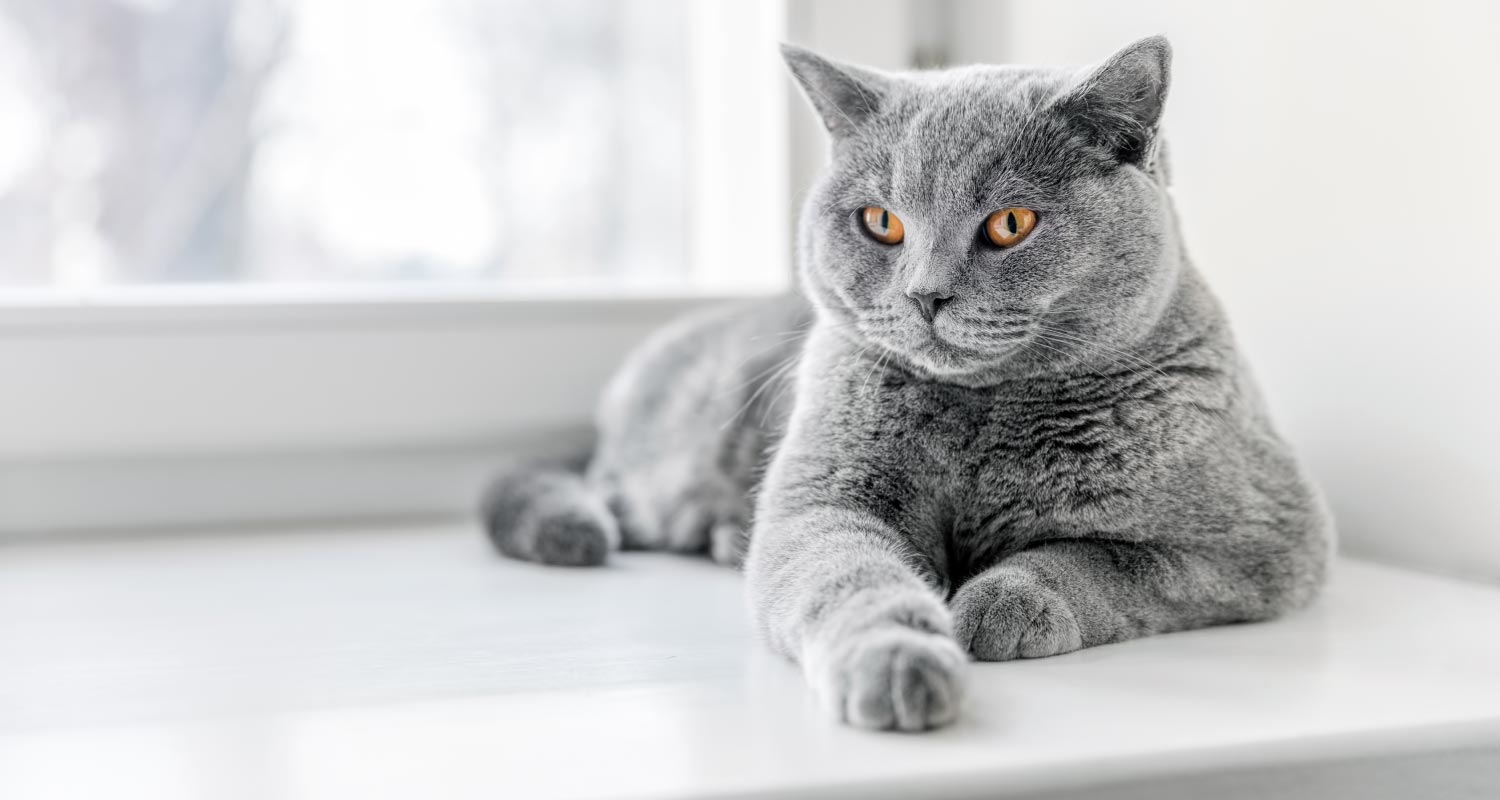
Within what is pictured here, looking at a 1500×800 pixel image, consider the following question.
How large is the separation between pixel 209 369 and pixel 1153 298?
121 centimetres

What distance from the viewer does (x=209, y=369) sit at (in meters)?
1.65

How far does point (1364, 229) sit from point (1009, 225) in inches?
19.9

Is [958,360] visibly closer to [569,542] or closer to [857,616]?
[857,616]

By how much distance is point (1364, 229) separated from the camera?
4.16ft

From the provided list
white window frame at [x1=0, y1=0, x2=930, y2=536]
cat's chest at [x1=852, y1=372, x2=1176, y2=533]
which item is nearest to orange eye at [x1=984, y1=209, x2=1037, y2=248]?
cat's chest at [x1=852, y1=372, x2=1176, y2=533]

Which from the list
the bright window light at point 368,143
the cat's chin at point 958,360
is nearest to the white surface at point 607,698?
the cat's chin at point 958,360

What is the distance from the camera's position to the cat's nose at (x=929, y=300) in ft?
3.16

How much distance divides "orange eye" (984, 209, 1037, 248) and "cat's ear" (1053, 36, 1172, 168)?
89 millimetres

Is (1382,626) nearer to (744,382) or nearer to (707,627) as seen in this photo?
(707,627)

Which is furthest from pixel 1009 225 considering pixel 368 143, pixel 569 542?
pixel 368 143

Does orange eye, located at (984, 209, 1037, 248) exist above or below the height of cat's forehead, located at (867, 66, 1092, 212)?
below

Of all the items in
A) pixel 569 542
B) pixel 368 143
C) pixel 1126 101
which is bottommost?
pixel 569 542

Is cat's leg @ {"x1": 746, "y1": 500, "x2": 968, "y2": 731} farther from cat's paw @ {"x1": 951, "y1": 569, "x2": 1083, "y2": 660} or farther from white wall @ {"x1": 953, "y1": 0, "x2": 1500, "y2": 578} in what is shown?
white wall @ {"x1": 953, "y1": 0, "x2": 1500, "y2": 578}

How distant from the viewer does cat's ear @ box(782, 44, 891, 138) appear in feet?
3.61
